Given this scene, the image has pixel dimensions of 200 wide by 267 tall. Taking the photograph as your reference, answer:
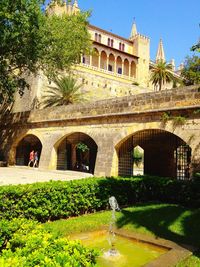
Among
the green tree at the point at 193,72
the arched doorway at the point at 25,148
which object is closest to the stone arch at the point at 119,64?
the green tree at the point at 193,72

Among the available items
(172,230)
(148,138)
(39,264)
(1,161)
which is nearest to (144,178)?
(172,230)

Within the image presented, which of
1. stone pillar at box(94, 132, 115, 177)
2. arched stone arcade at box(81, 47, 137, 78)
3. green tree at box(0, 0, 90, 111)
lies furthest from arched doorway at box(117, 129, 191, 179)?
arched stone arcade at box(81, 47, 137, 78)

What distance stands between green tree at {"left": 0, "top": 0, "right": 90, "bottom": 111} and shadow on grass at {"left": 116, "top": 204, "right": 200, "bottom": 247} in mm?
12551

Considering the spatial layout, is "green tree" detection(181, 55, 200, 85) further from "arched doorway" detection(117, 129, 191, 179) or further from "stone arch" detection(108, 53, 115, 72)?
"stone arch" detection(108, 53, 115, 72)

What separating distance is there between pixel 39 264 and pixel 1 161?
76.4 ft

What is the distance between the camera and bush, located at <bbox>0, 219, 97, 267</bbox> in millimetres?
2926

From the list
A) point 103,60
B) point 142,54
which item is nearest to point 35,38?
point 103,60

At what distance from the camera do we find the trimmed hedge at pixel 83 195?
7.32 meters

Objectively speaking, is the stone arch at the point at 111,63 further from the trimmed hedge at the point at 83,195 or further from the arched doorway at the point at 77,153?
the trimmed hedge at the point at 83,195

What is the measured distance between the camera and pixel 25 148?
1025 inches

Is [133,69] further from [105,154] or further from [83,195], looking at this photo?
[83,195]

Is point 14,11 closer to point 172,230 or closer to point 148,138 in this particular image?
point 148,138

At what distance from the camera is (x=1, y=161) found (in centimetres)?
2488

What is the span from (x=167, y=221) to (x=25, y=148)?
19911 millimetres
